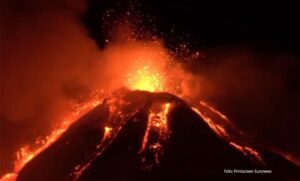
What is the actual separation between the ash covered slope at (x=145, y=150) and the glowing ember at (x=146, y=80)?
3060mm

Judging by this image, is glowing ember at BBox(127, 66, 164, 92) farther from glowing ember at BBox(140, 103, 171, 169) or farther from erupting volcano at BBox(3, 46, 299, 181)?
glowing ember at BBox(140, 103, 171, 169)

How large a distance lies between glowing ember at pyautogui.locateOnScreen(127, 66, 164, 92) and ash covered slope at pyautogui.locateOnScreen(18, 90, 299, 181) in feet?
10.0

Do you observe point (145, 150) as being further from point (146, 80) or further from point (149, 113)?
point (146, 80)

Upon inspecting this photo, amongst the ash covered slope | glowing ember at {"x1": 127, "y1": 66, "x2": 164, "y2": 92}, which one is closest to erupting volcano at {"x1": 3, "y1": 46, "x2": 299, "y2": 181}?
the ash covered slope

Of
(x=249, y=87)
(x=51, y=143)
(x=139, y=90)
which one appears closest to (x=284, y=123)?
(x=249, y=87)

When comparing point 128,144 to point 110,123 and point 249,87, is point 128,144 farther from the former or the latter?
point 249,87

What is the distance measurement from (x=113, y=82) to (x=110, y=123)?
14.6ft

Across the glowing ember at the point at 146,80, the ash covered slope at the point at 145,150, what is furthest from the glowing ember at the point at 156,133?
the glowing ember at the point at 146,80

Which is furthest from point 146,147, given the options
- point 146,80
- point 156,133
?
point 146,80

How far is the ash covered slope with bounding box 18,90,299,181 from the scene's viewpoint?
2027 cm

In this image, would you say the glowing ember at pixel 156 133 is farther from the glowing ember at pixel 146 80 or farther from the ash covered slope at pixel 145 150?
the glowing ember at pixel 146 80

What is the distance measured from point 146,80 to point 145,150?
816cm

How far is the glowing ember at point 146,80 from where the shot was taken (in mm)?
28820

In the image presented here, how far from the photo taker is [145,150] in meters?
21.5
